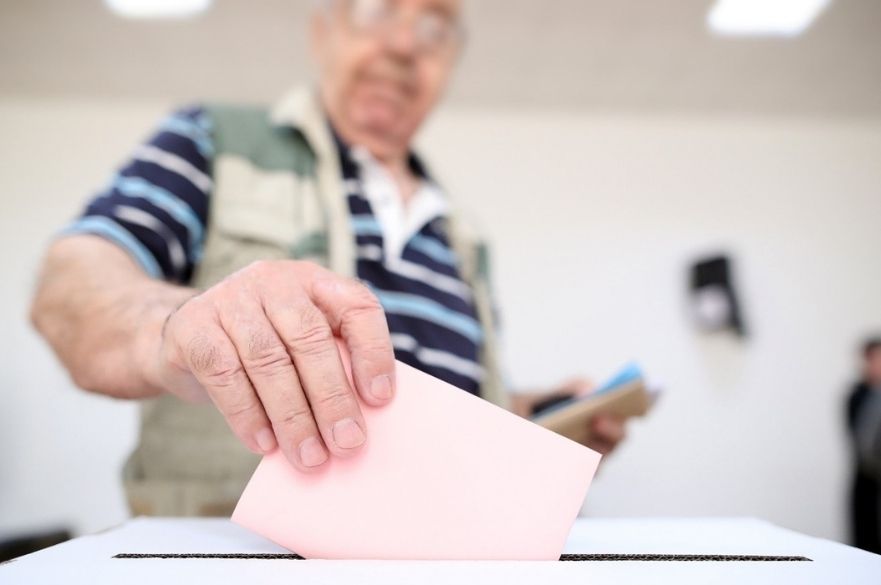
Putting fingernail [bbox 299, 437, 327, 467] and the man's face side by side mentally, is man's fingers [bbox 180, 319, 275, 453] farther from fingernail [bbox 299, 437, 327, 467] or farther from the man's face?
the man's face

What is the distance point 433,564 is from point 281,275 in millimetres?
189

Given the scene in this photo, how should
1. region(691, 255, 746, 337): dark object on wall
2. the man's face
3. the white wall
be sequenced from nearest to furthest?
the man's face → the white wall → region(691, 255, 746, 337): dark object on wall

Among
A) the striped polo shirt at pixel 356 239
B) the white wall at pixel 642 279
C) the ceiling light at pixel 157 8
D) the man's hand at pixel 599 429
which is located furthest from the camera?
the white wall at pixel 642 279

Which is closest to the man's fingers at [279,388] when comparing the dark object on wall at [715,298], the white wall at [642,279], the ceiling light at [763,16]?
the white wall at [642,279]

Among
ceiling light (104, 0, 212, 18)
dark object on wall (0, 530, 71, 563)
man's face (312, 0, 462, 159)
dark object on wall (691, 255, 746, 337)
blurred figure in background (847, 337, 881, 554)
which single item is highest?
ceiling light (104, 0, 212, 18)

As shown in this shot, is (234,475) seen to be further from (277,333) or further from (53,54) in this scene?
(53,54)

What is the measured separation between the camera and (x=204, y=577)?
0.29 meters

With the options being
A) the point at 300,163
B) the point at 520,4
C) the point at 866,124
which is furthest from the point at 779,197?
the point at 300,163

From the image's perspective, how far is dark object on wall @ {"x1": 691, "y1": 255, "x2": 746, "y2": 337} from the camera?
270cm

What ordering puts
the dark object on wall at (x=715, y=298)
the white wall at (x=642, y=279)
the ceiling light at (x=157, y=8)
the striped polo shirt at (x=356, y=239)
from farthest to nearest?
the dark object on wall at (x=715, y=298) < the white wall at (x=642, y=279) < the ceiling light at (x=157, y=8) < the striped polo shirt at (x=356, y=239)

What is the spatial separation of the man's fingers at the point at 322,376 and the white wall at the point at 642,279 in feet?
7.57

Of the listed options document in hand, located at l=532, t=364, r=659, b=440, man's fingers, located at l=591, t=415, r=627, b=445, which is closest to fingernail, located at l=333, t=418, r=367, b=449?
document in hand, located at l=532, t=364, r=659, b=440

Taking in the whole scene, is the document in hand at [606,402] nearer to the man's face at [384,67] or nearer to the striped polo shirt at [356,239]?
the striped polo shirt at [356,239]

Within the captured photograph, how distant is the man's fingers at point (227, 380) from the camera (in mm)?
330
